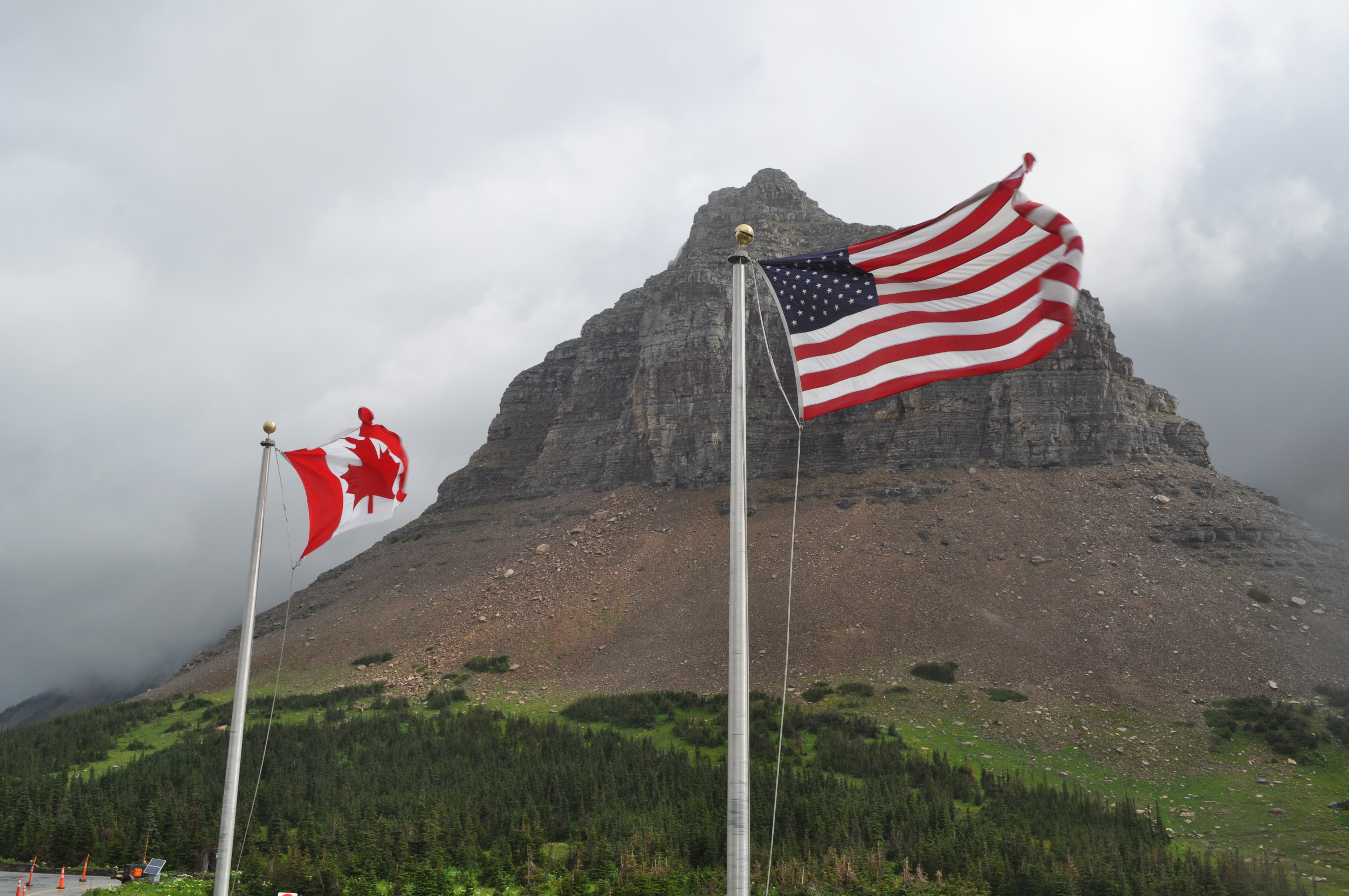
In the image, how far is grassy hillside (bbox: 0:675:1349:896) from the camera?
24578 mm

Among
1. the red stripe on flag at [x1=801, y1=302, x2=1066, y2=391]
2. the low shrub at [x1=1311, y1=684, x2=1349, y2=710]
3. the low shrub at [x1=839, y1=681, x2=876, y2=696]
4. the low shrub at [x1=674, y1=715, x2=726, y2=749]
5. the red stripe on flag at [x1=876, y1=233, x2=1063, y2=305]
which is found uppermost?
the red stripe on flag at [x1=876, y1=233, x2=1063, y2=305]

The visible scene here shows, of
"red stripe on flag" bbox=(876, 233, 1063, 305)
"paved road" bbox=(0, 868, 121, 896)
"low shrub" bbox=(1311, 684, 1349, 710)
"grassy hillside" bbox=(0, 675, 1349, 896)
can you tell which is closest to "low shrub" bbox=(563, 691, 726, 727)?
"grassy hillside" bbox=(0, 675, 1349, 896)

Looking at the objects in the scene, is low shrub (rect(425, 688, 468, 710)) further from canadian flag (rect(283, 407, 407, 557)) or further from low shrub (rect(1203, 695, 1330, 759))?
low shrub (rect(1203, 695, 1330, 759))

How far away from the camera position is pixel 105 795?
3250cm

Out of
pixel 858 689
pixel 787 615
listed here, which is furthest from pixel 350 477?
pixel 858 689

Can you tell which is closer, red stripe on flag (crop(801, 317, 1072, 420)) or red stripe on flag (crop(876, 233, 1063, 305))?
red stripe on flag (crop(801, 317, 1072, 420))

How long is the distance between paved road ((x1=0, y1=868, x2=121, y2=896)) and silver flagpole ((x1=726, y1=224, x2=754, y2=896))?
2163cm

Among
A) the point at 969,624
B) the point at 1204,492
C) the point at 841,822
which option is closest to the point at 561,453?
the point at 969,624

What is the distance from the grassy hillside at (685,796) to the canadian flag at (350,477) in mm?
12096

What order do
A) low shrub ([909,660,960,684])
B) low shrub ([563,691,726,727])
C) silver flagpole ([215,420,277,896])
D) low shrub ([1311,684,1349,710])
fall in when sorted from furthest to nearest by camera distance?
low shrub ([909,660,960,684]) → low shrub ([563,691,726,727]) → low shrub ([1311,684,1349,710]) → silver flagpole ([215,420,277,896])

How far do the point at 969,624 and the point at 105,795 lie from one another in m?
52.8

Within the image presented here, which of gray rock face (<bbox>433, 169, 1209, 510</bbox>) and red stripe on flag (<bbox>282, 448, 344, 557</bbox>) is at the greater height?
gray rock face (<bbox>433, 169, 1209, 510</bbox>)

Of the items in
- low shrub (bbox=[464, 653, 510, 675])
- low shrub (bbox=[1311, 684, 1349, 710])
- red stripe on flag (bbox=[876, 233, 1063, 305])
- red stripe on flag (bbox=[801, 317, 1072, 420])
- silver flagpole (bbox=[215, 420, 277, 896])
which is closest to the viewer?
red stripe on flag (bbox=[801, 317, 1072, 420])

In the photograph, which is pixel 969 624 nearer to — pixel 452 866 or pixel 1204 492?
pixel 1204 492
